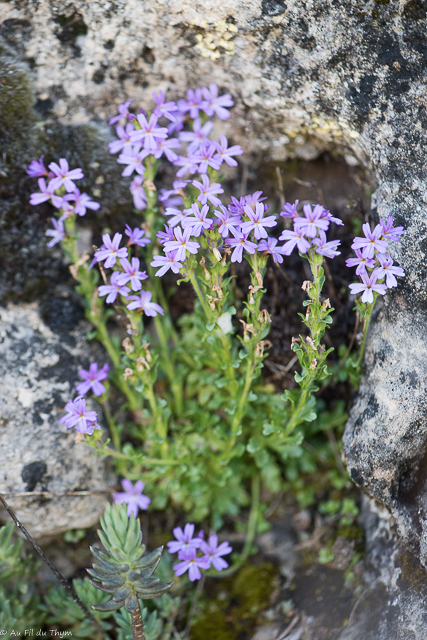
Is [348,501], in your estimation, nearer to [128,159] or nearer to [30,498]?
[30,498]

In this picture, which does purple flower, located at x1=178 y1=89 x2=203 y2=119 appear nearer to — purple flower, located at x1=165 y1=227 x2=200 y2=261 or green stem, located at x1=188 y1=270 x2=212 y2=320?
purple flower, located at x1=165 y1=227 x2=200 y2=261

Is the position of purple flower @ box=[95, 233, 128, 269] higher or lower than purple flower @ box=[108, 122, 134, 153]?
lower

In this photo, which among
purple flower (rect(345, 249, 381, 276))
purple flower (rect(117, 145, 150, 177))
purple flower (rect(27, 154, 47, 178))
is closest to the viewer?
purple flower (rect(345, 249, 381, 276))

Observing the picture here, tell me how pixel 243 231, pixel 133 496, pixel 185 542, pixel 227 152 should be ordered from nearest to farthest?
pixel 243 231 < pixel 227 152 < pixel 185 542 < pixel 133 496

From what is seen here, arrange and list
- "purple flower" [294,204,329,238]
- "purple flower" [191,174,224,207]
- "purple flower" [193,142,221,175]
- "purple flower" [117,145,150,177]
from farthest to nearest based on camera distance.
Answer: "purple flower" [117,145,150,177], "purple flower" [193,142,221,175], "purple flower" [191,174,224,207], "purple flower" [294,204,329,238]

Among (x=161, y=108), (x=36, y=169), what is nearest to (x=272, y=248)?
(x=161, y=108)

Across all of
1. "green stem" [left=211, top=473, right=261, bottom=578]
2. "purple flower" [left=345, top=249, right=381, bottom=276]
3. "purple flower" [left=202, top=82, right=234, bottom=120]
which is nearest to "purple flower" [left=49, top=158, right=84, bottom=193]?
"purple flower" [left=202, top=82, right=234, bottom=120]

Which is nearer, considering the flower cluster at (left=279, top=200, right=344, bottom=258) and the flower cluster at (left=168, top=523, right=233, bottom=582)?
the flower cluster at (left=279, top=200, right=344, bottom=258)

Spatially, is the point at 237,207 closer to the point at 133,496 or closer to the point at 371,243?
the point at 371,243
